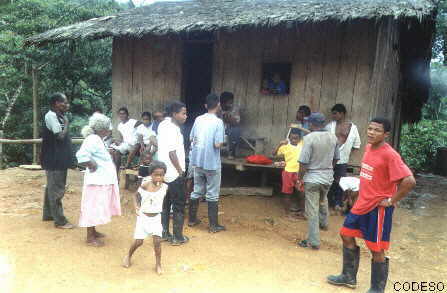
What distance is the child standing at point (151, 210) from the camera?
12.1 ft

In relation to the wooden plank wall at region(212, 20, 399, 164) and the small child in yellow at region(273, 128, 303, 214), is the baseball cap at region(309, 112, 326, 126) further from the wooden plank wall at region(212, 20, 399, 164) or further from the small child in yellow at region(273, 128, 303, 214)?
the wooden plank wall at region(212, 20, 399, 164)

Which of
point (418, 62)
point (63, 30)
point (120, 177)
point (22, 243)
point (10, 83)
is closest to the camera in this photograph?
point (22, 243)

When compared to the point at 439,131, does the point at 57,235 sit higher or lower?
lower

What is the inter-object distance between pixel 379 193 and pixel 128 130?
5549 millimetres

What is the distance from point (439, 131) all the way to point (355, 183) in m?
14.5

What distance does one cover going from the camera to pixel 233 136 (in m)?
6.99

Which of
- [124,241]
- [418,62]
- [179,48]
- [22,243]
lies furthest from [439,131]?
[22,243]

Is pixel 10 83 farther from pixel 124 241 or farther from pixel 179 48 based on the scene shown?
pixel 124 241

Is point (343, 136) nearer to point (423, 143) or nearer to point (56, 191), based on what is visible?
point (56, 191)

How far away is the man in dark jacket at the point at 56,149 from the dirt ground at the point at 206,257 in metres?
0.54

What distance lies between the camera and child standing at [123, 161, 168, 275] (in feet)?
12.1

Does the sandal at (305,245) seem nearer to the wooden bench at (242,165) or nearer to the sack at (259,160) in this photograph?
the wooden bench at (242,165)

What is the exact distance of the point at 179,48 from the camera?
24.9 ft

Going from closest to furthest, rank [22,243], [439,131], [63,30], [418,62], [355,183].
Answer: [355,183], [22,243], [63,30], [418,62], [439,131]
